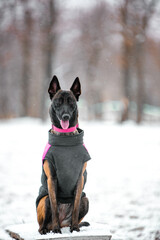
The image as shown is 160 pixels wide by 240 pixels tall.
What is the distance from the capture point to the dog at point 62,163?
154 inches

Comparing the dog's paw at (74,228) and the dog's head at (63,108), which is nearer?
the dog's head at (63,108)

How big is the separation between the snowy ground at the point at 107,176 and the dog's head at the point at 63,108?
2.13 meters

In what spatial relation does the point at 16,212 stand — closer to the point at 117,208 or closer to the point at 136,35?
the point at 117,208

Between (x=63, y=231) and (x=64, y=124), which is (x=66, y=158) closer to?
(x=64, y=124)

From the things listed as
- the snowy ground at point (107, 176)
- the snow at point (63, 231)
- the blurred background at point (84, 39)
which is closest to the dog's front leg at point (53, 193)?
the snow at point (63, 231)

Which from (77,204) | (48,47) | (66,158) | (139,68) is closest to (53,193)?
(77,204)

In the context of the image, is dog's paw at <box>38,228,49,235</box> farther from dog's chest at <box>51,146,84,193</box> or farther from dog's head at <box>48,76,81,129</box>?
dog's head at <box>48,76,81,129</box>

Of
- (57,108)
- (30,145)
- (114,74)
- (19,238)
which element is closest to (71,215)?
(19,238)

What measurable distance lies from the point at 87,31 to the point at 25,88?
6107mm

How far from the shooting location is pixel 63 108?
3807 mm

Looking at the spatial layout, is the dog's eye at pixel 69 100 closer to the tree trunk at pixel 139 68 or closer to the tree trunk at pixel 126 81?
the tree trunk at pixel 126 81

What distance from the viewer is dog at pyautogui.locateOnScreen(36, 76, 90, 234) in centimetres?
390

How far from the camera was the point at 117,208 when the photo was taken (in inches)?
281

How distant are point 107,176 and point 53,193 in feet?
21.7
